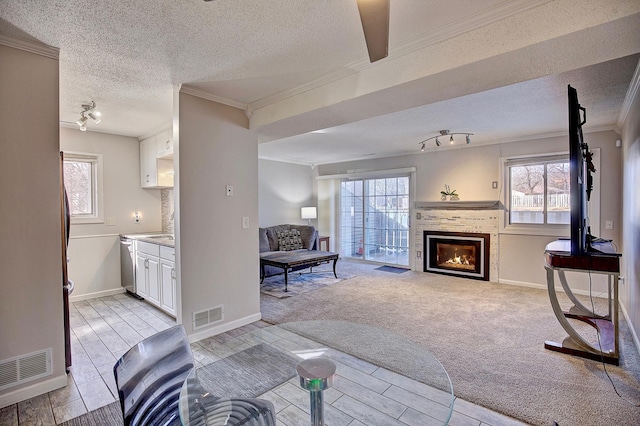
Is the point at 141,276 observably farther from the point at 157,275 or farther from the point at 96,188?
the point at 96,188

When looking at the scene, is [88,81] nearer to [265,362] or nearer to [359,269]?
[265,362]

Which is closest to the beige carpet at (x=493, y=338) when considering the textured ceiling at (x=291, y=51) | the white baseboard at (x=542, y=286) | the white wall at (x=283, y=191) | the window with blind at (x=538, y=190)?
the white baseboard at (x=542, y=286)

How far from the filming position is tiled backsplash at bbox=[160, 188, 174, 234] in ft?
16.5

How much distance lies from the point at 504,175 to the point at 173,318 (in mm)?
5461

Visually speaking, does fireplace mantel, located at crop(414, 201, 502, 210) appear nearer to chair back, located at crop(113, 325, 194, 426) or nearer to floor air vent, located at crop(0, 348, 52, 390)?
chair back, located at crop(113, 325, 194, 426)

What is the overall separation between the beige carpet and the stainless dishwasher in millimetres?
1894

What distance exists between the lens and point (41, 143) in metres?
2.22

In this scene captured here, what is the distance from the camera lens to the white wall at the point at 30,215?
6.83 ft

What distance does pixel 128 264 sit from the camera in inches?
179

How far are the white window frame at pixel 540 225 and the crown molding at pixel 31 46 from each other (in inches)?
231

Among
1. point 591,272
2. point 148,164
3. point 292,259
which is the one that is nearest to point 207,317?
point 292,259

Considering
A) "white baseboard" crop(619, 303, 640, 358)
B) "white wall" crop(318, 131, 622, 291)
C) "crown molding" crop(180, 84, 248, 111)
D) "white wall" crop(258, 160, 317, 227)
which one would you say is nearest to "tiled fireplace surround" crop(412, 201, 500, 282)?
"white wall" crop(318, 131, 622, 291)

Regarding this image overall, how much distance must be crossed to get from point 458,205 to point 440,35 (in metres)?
4.29

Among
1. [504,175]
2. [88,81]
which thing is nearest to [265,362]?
[88,81]
